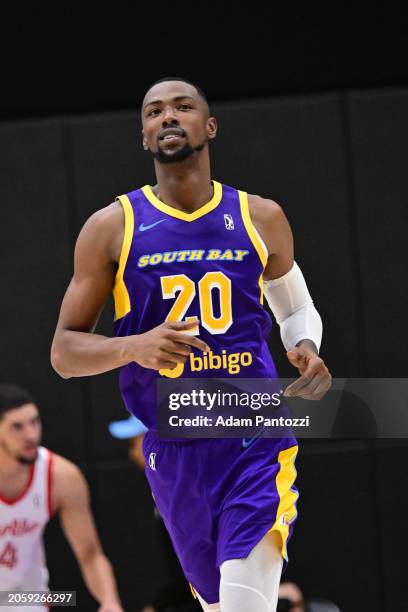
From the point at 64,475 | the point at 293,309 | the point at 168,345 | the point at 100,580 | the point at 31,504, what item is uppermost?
the point at 293,309

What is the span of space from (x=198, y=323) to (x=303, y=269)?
2.70 m

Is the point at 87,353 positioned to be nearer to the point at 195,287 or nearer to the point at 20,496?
the point at 195,287

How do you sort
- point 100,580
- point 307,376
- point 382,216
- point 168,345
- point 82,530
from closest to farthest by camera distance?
point 168,345, point 307,376, point 100,580, point 82,530, point 382,216

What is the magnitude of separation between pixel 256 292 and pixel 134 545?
2.84 metres

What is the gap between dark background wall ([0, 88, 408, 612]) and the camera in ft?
19.8

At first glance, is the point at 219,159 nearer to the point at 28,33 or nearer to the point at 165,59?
the point at 165,59

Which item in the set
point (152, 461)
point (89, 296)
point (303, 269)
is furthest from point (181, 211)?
point (303, 269)

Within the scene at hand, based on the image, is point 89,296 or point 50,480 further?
point 50,480

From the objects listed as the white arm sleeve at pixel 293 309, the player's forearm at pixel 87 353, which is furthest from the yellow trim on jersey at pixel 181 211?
the player's forearm at pixel 87 353

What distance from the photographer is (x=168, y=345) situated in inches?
124

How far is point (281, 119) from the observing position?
19.9 ft

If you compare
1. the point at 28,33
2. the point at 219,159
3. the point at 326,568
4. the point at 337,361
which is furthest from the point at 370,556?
the point at 28,33

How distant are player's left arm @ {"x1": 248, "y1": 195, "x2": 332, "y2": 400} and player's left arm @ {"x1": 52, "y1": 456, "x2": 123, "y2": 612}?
1626 millimetres

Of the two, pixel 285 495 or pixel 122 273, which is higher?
pixel 122 273
